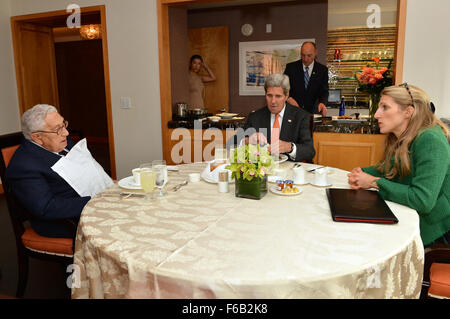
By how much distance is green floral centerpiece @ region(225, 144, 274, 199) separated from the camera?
1597 millimetres

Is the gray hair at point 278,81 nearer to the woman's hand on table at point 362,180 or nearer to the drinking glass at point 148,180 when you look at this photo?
the woman's hand on table at point 362,180

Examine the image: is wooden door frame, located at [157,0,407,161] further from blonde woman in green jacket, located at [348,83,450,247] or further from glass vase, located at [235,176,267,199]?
blonde woman in green jacket, located at [348,83,450,247]

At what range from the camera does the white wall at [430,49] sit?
3070mm

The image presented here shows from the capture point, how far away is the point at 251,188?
1.65m

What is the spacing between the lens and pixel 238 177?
165 centimetres

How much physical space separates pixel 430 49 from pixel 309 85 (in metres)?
1.47

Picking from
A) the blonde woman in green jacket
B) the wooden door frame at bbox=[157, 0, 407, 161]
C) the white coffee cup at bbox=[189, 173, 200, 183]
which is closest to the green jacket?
the blonde woman in green jacket

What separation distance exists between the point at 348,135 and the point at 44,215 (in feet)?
8.57

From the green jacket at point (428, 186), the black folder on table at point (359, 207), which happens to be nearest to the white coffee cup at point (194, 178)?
the black folder on table at point (359, 207)

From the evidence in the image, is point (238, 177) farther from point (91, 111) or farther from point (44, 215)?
point (91, 111)

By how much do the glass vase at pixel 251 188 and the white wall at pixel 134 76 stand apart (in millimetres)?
2559

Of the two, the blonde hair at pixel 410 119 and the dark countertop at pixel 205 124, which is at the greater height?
the blonde hair at pixel 410 119
